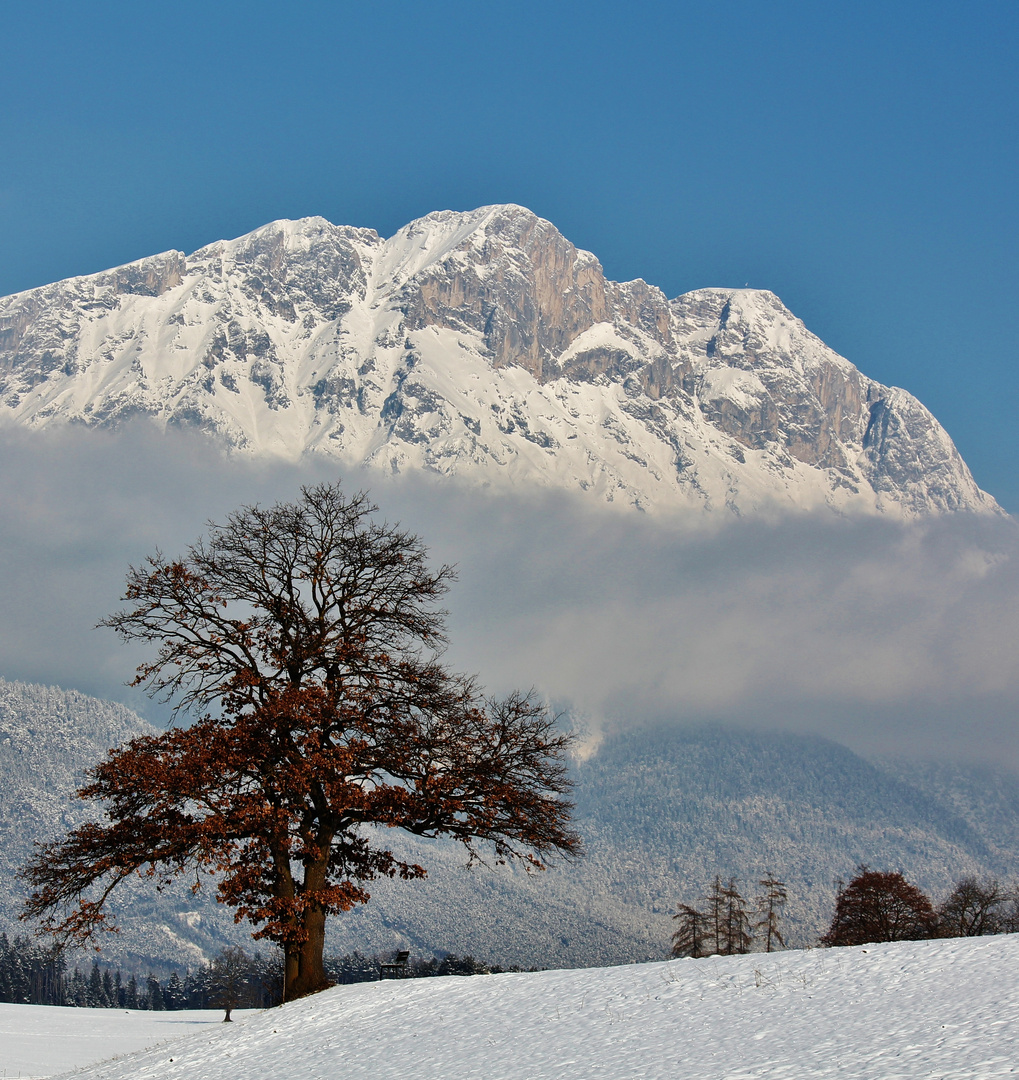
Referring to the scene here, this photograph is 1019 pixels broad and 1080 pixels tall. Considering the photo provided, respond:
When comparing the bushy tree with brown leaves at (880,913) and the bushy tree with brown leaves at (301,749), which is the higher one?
the bushy tree with brown leaves at (301,749)

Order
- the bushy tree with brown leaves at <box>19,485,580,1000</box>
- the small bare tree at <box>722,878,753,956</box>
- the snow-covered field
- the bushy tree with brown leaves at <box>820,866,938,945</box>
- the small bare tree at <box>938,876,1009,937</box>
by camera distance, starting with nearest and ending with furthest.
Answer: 1. the snow-covered field
2. the bushy tree with brown leaves at <box>19,485,580,1000</box>
3. the small bare tree at <box>938,876,1009,937</box>
4. the bushy tree with brown leaves at <box>820,866,938,945</box>
5. the small bare tree at <box>722,878,753,956</box>

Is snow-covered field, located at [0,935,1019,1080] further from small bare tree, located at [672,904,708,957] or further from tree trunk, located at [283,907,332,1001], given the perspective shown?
small bare tree, located at [672,904,708,957]

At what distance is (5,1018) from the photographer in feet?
131

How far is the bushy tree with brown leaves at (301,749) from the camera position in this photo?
23.4 meters

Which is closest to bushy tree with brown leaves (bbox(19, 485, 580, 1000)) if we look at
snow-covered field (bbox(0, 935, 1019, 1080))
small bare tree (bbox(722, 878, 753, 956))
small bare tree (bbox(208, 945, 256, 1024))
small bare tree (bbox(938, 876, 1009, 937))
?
snow-covered field (bbox(0, 935, 1019, 1080))

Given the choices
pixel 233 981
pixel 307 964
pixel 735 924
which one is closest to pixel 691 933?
pixel 735 924

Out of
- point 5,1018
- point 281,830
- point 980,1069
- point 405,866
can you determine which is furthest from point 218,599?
point 5,1018

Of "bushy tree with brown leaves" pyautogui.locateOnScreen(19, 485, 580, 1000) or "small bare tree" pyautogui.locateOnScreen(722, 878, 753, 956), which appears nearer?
"bushy tree with brown leaves" pyautogui.locateOnScreen(19, 485, 580, 1000)

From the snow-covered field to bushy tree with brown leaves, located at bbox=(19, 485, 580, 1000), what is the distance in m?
3.40

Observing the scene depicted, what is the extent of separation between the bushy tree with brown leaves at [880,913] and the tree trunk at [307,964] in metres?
53.4

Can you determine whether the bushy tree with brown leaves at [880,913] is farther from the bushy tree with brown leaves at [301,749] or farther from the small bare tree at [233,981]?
the bushy tree with brown leaves at [301,749]

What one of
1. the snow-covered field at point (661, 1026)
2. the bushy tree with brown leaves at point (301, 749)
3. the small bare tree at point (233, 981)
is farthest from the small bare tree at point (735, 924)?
the snow-covered field at point (661, 1026)

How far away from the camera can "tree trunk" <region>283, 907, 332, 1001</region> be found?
939 inches

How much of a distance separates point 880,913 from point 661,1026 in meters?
61.4
